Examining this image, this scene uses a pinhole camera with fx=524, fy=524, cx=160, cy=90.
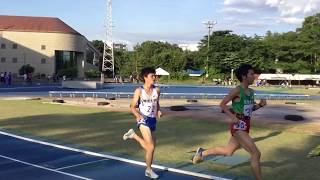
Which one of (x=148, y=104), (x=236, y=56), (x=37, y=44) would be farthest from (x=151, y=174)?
(x=236, y=56)

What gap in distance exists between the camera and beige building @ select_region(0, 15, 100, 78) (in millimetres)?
91494

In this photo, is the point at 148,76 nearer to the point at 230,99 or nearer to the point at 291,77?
the point at 230,99

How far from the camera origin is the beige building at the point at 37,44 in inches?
3602

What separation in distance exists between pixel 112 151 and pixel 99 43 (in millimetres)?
126292

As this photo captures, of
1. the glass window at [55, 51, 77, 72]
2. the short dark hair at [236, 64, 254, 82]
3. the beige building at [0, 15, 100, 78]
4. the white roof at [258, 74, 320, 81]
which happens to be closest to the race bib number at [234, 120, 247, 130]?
the short dark hair at [236, 64, 254, 82]

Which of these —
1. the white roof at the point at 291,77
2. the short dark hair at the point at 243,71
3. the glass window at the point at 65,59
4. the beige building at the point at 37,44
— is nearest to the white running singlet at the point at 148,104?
the short dark hair at the point at 243,71

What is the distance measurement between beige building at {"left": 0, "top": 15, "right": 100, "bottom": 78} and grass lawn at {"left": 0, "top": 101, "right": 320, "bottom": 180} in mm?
72764

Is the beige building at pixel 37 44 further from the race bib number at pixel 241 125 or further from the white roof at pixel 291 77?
the race bib number at pixel 241 125

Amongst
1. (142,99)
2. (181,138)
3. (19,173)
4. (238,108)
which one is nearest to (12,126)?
(181,138)

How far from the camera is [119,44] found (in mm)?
149250

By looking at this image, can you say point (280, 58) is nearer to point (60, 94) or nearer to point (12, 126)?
point (60, 94)

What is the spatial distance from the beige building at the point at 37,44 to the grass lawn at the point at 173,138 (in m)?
72.8

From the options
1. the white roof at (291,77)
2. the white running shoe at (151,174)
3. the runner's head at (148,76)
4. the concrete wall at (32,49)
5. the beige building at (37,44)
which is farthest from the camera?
the beige building at (37,44)

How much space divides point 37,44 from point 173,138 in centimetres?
8267
